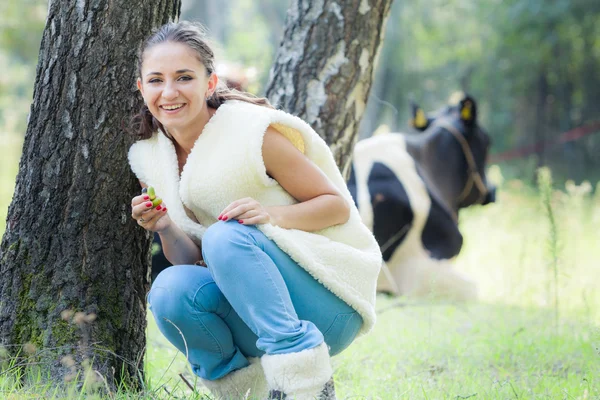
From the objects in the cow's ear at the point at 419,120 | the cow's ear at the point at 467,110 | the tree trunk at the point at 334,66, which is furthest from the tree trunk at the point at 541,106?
the tree trunk at the point at 334,66

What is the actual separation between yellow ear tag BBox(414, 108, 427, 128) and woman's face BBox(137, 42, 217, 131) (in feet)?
14.6

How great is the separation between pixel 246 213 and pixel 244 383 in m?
0.59

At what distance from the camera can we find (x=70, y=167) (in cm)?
259

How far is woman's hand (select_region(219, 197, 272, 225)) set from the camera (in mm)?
2318

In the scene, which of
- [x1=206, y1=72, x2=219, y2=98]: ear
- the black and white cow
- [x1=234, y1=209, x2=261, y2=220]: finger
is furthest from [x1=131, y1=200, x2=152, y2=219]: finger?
the black and white cow

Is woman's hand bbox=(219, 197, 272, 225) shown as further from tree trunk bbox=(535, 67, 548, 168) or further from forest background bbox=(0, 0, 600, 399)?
tree trunk bbox=(535, 67, 548, 168)

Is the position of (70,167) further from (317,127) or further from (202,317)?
→ (317,127)

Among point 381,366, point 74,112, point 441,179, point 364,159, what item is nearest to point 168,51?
point 74,112

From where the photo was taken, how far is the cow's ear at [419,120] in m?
6.77

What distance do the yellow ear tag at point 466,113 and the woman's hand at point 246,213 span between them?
4.46 m

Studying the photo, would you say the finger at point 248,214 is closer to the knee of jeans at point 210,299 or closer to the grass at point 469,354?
the knee of jeans at point 210,299

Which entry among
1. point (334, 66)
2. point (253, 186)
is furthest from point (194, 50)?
point (334, 66)

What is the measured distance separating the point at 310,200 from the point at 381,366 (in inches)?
47.0

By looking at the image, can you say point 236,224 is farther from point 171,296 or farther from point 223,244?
point 171,296
